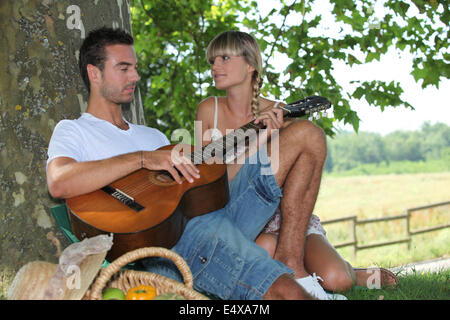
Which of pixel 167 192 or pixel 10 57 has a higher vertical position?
pixel 10 57

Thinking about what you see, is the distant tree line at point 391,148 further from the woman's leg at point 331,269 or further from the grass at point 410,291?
the woman's leg at point 331,269

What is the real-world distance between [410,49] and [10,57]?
4.04 m

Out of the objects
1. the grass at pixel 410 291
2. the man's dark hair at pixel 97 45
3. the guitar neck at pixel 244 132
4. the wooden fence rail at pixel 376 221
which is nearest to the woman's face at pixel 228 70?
the guitar neck at pixel 244 132

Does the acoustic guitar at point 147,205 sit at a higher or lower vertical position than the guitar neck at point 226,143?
lower

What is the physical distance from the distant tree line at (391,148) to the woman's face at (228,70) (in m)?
28.9

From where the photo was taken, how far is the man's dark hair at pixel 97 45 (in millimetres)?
2525

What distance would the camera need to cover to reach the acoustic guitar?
1.87 m

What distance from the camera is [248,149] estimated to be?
2666 millimetres

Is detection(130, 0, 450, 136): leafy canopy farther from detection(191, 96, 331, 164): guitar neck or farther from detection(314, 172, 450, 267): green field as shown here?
detection(314, 172, 450, 267): green field

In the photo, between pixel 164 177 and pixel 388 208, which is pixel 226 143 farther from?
pixel 388 208

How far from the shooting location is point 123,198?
2027 millimetres

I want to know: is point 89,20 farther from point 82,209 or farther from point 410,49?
point 410,49

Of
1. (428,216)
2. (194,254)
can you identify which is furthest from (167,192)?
(428,216)
